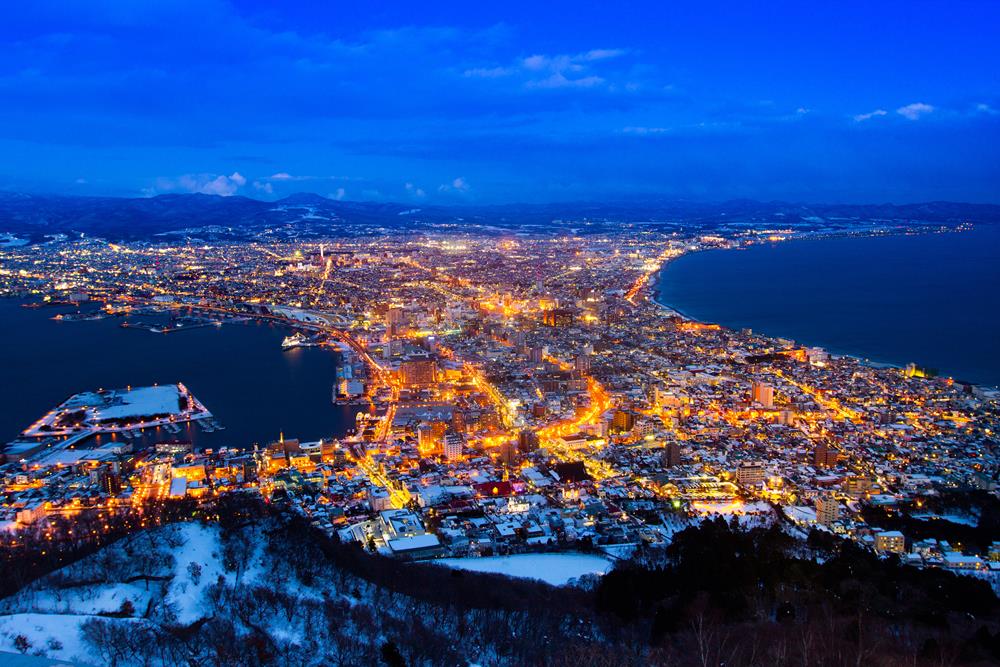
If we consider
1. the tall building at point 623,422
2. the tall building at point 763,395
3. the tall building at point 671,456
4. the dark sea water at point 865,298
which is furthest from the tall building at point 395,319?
the tall building at point 671,456

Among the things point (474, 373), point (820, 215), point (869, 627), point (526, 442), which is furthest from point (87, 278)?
point (820, 215)

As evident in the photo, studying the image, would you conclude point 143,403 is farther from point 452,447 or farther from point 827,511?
point 827,511

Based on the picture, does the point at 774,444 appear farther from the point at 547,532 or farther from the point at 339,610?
the point at 339,610

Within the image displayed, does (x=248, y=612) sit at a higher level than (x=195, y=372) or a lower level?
lower

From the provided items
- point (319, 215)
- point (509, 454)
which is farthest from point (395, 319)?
point (319, 215)

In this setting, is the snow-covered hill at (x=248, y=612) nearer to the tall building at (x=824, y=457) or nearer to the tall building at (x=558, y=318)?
the tall building at (x=824, y=457)

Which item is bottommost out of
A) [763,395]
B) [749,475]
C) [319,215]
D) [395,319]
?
[749,475]
